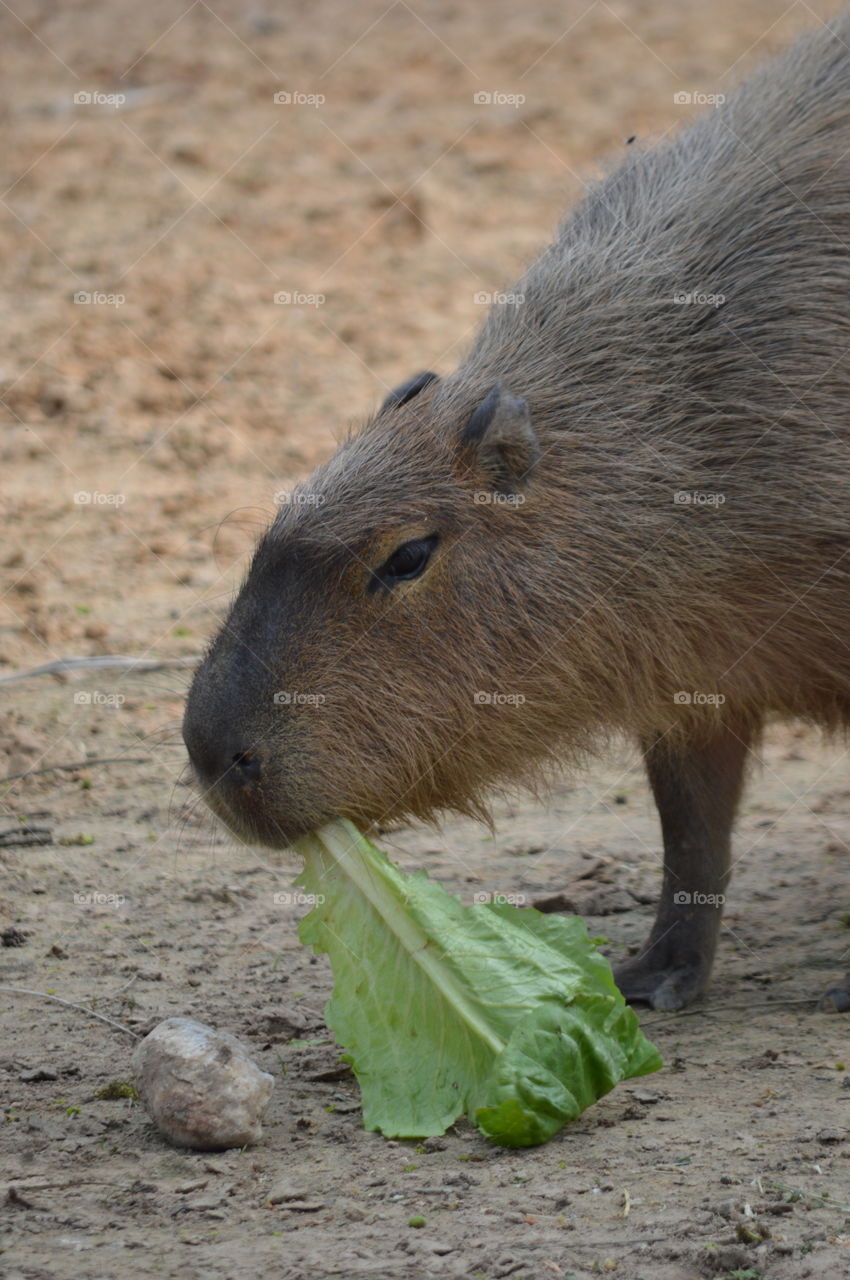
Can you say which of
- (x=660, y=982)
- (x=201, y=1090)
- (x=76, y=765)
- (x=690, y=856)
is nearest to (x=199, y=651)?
(x=76, y=765)

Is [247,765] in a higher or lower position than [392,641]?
lower

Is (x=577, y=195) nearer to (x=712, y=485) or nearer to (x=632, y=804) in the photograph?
(x=712, y=485)

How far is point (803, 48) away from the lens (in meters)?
5.50

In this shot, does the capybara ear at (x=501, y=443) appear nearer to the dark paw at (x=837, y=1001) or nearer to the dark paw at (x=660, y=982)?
the dark paw at (x=660, y=982)

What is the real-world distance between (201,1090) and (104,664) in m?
3.51

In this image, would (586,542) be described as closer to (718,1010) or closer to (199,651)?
(718,1010)

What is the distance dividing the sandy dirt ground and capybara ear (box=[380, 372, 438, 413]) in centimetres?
96

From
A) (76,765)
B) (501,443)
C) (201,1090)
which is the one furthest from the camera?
(76,765)

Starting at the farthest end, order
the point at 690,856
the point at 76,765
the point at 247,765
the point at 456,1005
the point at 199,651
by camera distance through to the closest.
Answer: the point at 199,651 < the point at 76,765 < the point at 690,856 < the point at 247,765 < the point at 456,1005

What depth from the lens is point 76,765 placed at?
21.2ft

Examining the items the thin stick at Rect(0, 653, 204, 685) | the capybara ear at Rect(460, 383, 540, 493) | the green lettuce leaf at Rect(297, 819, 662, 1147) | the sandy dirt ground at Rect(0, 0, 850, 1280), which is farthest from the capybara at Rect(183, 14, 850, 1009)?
the thin stick at Rect(0, 653, 204, 685)

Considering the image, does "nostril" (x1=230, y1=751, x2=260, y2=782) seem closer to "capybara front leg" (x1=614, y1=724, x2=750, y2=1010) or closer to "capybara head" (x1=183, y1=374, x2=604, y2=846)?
"capybara head" (x1=183, y1=374, x2=604, y2=846)

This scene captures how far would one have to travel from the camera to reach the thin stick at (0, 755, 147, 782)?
6.33 meters

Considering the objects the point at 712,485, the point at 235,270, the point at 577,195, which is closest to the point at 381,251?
the point at 235,270
